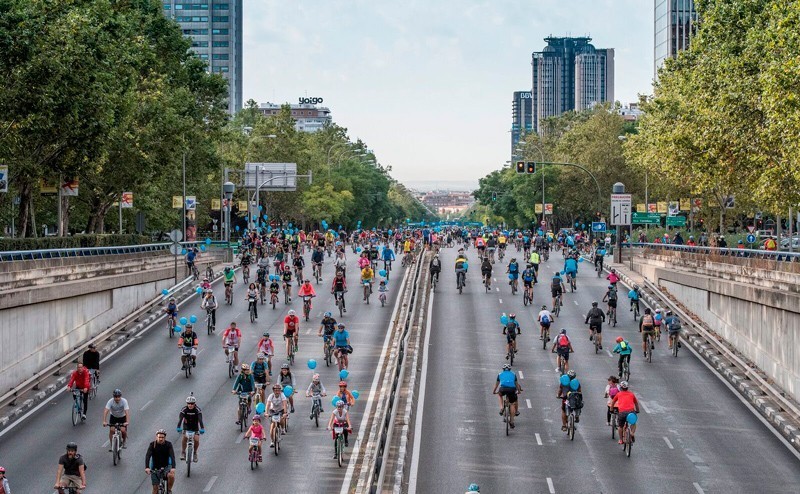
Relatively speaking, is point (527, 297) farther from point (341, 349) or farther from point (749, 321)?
point (341, 349)

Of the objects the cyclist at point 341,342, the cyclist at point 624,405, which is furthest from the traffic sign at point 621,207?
the cyclist at point 624,405

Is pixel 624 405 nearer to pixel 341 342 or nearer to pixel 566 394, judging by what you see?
pixel 566 394

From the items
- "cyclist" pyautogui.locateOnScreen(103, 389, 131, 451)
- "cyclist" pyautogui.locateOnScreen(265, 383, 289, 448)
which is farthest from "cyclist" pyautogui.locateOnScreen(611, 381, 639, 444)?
"cyclist" pyautogui.locateOnScreen(103, 389, 131, 451)

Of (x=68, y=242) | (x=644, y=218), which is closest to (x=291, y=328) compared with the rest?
(x=68, y=242)

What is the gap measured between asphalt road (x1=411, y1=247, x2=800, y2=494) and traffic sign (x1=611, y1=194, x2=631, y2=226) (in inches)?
775

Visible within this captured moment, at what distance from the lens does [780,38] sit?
33312 millimetres

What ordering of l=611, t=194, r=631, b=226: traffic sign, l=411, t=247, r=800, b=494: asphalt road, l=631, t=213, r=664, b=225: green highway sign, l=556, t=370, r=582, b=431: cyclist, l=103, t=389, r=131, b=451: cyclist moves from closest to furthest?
l=411, t=247, r=800, b=494: asphalt road → l=103, t=389, r=131, b=451: cyclist → l=556, t=370, r=582, b=431: cyclist → l=611, t=194, r=631, b=226: traffic sign → l=631, t=213, r=664, b=225: green highway sign

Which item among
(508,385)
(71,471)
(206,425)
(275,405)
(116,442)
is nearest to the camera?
(71,471)

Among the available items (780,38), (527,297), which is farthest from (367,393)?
(527,297)

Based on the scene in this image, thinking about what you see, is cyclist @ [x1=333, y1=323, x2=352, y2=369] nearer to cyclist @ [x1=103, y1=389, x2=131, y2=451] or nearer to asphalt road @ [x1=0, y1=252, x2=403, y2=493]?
asphalt road @ [x1=0, y1=252, x2=403, y2=493]

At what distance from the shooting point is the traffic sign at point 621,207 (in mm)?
59969

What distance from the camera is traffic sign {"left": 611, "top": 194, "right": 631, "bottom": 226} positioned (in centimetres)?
5997

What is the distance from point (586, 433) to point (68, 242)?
78.6ft

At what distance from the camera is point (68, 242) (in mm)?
43750
